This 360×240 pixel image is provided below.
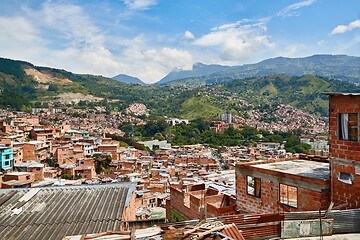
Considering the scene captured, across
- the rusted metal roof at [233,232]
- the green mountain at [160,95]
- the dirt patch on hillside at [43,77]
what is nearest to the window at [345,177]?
the rusted metal roof at [233,232]

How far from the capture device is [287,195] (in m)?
6.91

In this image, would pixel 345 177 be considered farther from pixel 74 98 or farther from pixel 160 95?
pixel 160 95

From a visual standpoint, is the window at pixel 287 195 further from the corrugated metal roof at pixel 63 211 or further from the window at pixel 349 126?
the corrugated metal roof at pixel 63 211

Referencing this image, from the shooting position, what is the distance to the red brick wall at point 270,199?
18.8ft

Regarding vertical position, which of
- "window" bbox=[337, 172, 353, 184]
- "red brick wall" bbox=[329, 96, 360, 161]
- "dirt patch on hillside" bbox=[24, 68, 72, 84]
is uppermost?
"dirt patch on hillside" bbox=[24, 68, 72, 84]

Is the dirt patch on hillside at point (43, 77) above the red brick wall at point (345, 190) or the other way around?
above

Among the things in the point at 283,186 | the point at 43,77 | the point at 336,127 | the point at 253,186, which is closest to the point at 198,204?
the point at 253,186

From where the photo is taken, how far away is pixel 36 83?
11669 centimetres

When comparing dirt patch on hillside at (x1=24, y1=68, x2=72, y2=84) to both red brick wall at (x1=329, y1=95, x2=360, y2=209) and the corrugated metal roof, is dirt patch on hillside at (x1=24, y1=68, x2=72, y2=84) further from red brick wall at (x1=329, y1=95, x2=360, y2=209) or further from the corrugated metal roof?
red brick wall at (x1=329, y1=95, x2=360, y2=209)

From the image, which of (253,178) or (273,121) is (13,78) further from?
(253,178)

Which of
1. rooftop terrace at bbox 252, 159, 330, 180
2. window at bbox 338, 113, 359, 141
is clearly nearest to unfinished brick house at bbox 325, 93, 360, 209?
window at bbox 338, 113, 359, 141

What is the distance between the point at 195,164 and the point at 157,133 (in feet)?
106

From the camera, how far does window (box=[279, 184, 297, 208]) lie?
6710mm

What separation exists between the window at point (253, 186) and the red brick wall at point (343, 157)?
1913mm
